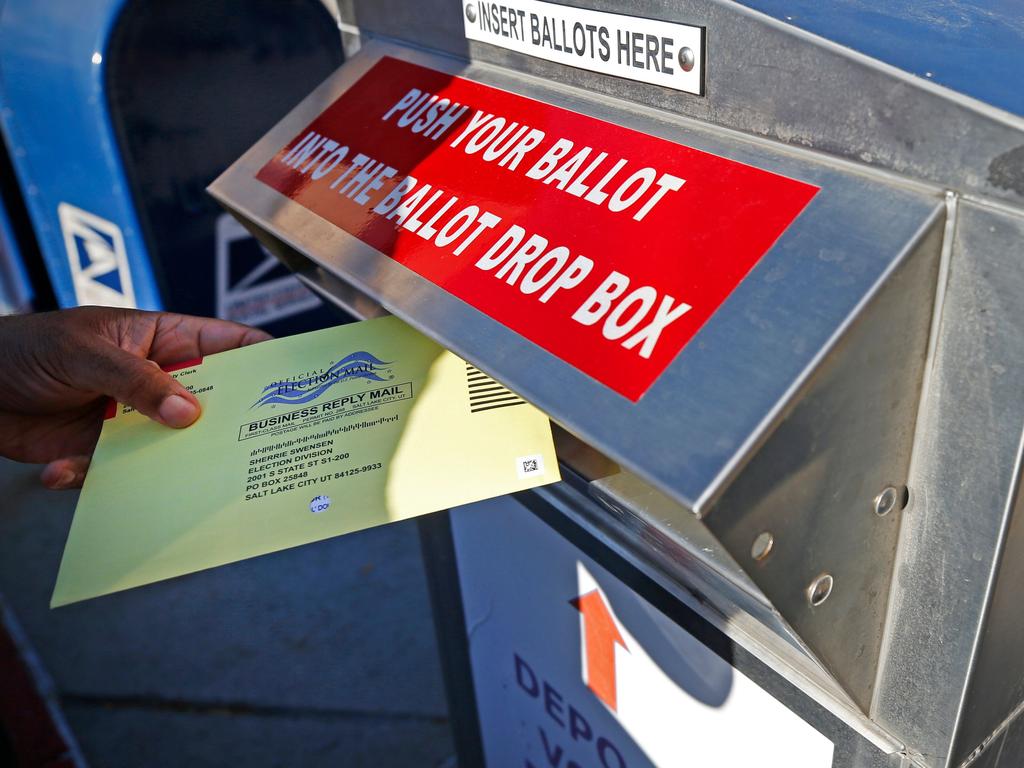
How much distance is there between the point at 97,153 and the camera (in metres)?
2.13

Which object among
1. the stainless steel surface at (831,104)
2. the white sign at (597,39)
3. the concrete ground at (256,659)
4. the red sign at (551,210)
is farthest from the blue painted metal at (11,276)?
the stainless steel surface at (831,104)

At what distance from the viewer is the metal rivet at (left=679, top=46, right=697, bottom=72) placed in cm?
84

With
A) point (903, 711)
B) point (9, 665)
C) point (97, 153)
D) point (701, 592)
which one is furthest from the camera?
point (9, 665)

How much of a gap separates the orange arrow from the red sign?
56 cm

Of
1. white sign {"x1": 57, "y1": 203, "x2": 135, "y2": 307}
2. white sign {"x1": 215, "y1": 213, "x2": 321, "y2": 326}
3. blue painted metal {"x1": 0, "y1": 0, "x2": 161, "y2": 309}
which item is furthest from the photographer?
white sign {"x1": 215, "y1": 213, "x2": 321, "y2": 326}

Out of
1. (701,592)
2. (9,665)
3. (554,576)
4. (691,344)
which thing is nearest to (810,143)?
(691,344)

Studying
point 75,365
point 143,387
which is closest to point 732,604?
point 143,387

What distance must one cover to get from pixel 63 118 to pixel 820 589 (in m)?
2.01

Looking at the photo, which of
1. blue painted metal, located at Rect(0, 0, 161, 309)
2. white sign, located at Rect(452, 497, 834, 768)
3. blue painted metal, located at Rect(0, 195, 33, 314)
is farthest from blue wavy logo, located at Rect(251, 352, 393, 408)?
blue painted metal, located at Rect(0, 195, 33, 314)

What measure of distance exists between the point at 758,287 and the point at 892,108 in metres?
0.16

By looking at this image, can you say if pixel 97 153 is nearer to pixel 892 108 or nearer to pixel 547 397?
pixel 547 397

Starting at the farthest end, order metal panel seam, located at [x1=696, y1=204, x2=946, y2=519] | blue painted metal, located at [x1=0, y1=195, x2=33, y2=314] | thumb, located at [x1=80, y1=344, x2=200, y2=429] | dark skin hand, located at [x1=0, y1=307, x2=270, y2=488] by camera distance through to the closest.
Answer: blue painted metal, located at [x1=0, y1=195, x2=33, y2=314]
dark skin hand, located at [x1=0, y1=307, x2=270, y2=488]
thumb, located at [x1=80, y1=344, x2=200, y2=429]
metal panel seam, located at [x1=696, y1=204, x2=946, y2=519]

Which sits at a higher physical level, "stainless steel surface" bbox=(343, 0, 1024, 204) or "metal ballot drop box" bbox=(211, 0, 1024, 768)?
"stainless steel surface" bbox=(343, 0, 1024, 204)

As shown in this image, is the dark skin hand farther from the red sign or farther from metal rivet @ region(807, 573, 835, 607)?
metal rivet @ region(807, 573, 835, 607)
